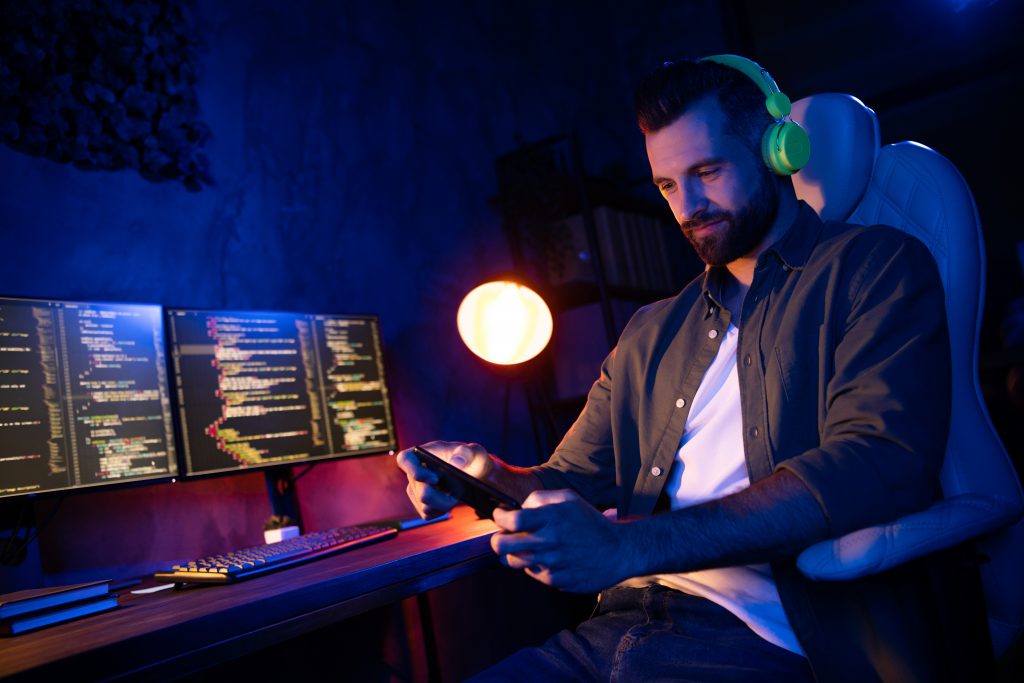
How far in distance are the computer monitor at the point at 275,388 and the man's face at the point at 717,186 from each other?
904 mm

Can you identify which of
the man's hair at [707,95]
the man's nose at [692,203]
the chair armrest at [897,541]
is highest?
the man's hair at [707,95]

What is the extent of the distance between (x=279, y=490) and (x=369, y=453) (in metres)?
0.22

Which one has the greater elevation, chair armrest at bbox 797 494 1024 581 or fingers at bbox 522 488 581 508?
fingers at bbox 522 488 581 508

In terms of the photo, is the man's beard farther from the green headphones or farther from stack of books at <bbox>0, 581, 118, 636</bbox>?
stack of books at <bbox>0, 581, 118, 636</bbox>

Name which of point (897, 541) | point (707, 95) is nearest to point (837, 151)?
point (707, 95)

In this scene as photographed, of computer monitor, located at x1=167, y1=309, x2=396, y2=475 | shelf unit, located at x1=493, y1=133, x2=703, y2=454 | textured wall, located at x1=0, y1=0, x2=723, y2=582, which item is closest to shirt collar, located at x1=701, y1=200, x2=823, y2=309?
computer monitor, located at x1=167, y1=309, x2=396, y2=475

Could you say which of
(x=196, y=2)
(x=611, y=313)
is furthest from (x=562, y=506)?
(x=611, y=313)

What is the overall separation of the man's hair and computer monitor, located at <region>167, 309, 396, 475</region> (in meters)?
0.90

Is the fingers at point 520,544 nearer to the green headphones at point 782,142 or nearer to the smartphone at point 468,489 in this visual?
the smartphone at point 468,489

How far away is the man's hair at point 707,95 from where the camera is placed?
4.62 feet

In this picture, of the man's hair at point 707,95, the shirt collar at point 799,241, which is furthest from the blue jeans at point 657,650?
the man's hair at point 707,95

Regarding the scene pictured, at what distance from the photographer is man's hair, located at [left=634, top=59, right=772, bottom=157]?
1.41 m

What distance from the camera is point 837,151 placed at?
1371 mm

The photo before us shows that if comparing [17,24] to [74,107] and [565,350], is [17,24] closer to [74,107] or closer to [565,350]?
[74,107]
